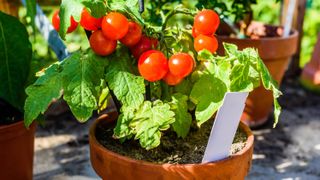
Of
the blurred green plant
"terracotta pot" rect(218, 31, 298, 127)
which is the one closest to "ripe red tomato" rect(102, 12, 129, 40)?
"terracotta pot" rect(218, 31, 298, 127)

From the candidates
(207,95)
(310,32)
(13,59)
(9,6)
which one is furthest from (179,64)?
(310,32)

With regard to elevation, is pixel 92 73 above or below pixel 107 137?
above

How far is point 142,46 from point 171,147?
0.25 m

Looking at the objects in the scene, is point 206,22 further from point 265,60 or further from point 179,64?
point 265,60

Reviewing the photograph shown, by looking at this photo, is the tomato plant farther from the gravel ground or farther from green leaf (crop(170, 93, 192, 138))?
the gravel ground

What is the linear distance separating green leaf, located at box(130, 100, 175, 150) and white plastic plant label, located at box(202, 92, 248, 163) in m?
0.09

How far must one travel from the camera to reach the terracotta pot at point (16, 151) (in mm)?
1120

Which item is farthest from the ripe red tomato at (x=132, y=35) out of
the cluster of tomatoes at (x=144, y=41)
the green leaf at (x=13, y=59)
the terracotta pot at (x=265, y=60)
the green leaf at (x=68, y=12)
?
the terracotta pot at (x=265, y=60)

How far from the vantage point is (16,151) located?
45.9 inches

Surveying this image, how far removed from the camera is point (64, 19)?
2.68 feet

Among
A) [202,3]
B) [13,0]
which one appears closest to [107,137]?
[202,3]

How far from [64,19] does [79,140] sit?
38.0 inches

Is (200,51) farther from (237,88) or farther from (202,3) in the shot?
(202,3)

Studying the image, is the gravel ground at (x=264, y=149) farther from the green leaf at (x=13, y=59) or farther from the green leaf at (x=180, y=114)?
the green leaf at (x=180, y=114)
